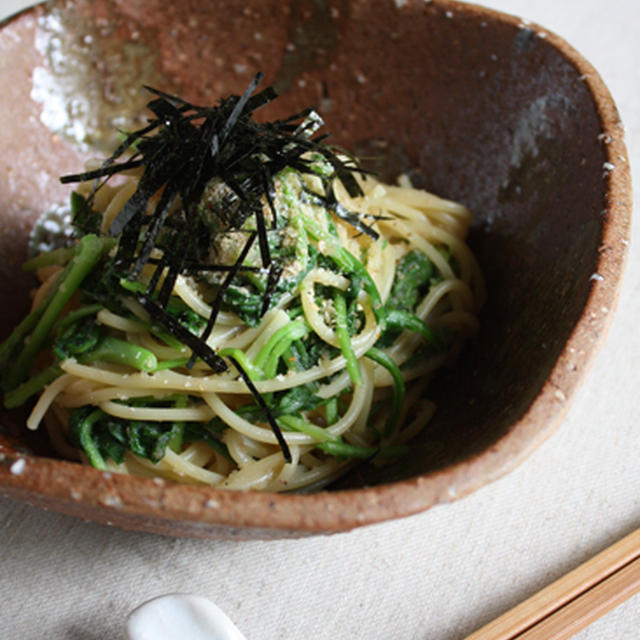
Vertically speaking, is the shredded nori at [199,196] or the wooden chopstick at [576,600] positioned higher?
the shredded nori at [199,196]

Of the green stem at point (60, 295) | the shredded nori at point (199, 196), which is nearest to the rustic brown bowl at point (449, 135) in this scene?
the green stem at point (60, 295)

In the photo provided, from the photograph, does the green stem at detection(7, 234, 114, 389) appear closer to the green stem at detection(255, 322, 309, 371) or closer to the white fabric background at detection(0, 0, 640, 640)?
the white fabric background at detection(0, 0, 640, 640)

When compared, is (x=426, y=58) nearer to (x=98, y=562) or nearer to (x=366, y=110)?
(x=366, y=110)

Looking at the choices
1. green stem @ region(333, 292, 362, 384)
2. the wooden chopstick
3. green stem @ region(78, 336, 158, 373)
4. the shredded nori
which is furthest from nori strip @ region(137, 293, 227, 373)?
the wooden chopstick

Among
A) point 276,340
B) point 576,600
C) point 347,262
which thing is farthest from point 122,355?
point 576,600

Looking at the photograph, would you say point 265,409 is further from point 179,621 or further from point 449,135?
point 449,135

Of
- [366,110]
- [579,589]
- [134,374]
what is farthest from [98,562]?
[366,110]

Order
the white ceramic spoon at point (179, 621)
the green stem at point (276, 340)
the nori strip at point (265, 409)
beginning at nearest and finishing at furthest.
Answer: the white ceramic spoon at point (179, 621) → the nori strip at point (265, 409) → the green stem at point (276, 340)

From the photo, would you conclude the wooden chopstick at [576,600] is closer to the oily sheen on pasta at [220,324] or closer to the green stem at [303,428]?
the oily sheen on pasta at [220,324]
